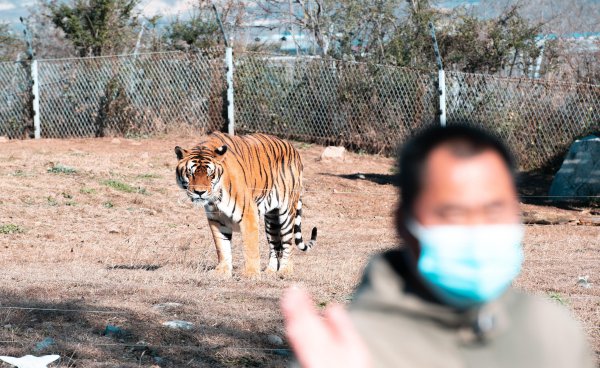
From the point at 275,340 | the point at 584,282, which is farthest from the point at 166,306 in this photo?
the point at 584,282

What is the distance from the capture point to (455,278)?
146cm

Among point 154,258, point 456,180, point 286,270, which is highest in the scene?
point 456,180

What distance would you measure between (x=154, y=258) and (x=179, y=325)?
178 inches

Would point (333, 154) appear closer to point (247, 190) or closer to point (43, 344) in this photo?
point (247, 190)

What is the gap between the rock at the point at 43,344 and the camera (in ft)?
18.9

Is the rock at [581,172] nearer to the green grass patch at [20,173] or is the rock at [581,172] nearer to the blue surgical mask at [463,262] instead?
the green grass patch at [20,173]

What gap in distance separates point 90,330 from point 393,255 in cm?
497

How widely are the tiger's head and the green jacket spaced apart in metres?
7.59

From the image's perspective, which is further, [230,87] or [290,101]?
[290,101]

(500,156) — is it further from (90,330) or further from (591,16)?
(591,16)

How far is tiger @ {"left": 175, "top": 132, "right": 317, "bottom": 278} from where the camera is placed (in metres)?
9.22

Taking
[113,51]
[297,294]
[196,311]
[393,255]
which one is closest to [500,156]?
[393,255]

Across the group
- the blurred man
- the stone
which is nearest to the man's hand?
the blurred man

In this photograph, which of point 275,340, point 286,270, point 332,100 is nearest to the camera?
point 275,340
